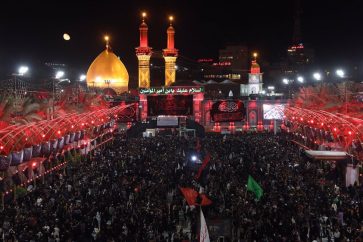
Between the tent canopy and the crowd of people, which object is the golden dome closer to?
the crowd of people

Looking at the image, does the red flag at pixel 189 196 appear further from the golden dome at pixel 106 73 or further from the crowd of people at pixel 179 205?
the golden dome at pixel 106 73

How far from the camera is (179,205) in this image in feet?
49.5

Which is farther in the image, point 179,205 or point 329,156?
point 329,156

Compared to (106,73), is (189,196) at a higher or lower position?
lower

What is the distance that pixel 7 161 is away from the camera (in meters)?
15.8

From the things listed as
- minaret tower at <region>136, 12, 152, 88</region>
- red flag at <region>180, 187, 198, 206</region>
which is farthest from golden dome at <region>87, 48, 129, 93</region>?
red flag at <region>180, 187, 198, 206</region>

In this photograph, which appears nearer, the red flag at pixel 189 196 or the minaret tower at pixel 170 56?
→ the red flag at pixel 189 196

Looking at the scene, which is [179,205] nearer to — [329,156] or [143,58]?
[329,156]

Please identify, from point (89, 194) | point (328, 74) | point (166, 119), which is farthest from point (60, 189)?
point (328, 74)

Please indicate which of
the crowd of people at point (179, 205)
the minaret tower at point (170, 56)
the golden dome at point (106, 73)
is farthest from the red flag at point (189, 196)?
the minaret tower at point (170, 56)

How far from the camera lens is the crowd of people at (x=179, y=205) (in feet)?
40.7

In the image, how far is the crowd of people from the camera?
1241 centimetres

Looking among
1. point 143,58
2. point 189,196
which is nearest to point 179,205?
point 189,196

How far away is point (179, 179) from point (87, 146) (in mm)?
13263
